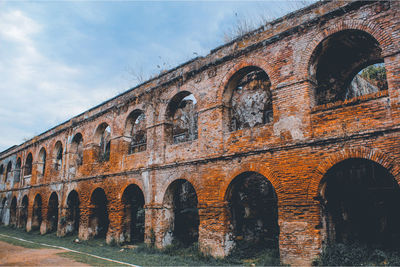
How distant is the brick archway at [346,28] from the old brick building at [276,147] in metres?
0.02

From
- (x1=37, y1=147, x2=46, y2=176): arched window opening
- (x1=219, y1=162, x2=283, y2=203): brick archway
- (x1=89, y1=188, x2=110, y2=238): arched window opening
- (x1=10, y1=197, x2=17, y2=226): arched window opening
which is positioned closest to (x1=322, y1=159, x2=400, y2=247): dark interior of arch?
(x1=219, y1=162, x2=283, y2=203): brick archway

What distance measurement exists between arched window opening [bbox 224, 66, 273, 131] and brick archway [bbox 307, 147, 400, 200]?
5.39 meters

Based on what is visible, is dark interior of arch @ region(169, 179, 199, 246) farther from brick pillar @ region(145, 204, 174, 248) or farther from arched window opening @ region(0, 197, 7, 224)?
arched window opening @ region(0, 197, 7, 224)

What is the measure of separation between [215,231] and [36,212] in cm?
1520

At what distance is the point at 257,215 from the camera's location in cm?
1138

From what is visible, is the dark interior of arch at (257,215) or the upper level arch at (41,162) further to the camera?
the upper level arch at (41,162)

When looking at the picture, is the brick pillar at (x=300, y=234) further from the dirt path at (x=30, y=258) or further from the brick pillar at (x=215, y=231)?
the dirt path at (x=30, y=258)

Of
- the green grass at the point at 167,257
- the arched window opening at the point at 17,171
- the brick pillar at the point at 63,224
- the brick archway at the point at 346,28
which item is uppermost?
the brick archway at the point at 346,28

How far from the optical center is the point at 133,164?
12.8 meters

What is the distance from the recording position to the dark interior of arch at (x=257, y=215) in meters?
10.7

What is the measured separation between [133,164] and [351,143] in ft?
27.3

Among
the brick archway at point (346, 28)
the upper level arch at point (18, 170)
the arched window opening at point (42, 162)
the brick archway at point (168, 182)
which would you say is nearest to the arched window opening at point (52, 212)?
the arched window opening at point (42, 162)

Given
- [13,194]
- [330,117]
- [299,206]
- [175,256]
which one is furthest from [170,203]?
[13,194]

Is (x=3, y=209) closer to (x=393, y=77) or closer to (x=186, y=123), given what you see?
(x=186, y=123)
